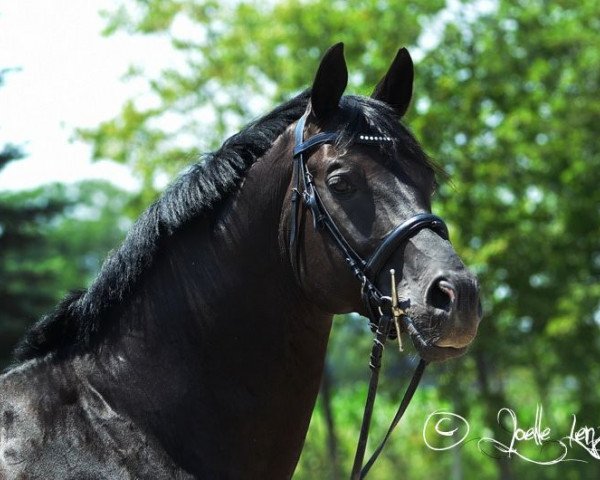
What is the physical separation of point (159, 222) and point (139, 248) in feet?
0.47

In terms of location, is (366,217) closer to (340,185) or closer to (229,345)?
(340,185)

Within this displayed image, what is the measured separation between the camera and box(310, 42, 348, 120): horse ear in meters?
3.86

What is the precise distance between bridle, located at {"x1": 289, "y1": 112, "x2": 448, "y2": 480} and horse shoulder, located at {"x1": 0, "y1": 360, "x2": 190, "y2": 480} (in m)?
0.91

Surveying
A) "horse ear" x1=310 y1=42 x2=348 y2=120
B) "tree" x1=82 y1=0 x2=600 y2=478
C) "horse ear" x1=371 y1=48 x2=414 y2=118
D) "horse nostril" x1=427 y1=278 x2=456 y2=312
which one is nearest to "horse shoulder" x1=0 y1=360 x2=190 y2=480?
"horse nostril" x1=427 y1=278 x2=456 y2=312

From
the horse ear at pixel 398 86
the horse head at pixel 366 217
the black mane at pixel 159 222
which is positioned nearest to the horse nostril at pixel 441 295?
the horse head at pixel 366 217

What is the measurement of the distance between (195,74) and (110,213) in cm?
6241

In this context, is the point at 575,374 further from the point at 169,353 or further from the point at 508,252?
the point at 169,353

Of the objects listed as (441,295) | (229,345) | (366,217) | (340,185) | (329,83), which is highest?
(329,83)

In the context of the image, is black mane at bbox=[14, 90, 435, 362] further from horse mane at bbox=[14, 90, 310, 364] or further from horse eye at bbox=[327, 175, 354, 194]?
horse eye at bbox=[327, 175, 354, 194]

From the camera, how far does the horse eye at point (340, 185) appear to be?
371 cm

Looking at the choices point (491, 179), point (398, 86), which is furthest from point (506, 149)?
point (398, 86)

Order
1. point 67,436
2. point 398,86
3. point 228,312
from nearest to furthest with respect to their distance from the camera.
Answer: point 67,436 → point 228,312 → point 398,86

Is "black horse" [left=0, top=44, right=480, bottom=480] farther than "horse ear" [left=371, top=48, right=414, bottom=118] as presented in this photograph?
No

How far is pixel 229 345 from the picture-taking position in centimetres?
374
